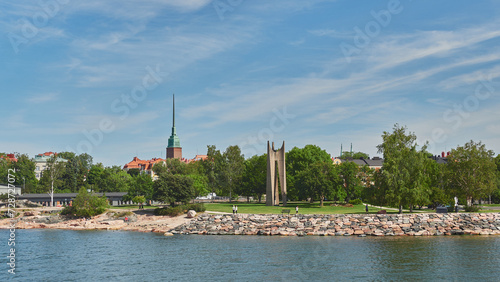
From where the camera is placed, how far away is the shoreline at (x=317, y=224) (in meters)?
51.8

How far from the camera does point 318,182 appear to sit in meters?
73.6

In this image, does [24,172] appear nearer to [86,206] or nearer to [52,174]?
[52,174]

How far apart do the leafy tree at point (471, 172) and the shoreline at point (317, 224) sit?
45.8ft

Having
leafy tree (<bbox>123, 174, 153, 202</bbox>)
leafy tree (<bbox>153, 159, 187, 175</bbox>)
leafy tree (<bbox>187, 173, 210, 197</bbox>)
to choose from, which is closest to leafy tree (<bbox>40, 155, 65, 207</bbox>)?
leafy tree (<bbox>123, 174, 153, 202</bbox>)

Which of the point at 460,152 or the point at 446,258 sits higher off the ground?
the point at 460,152

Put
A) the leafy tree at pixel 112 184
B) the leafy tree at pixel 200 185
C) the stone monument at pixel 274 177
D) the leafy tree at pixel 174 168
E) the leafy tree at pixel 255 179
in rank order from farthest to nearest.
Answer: the leafy tree at pixel 174 168
the leafy tree at pixel 112 184
the leafy tree at pixel 255 179
the leafy tree at pixel 200 185
the stone monument at pixel 274 177

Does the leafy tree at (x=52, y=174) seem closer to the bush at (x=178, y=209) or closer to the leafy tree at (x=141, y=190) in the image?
the leafy tree at (x=141, y=190)

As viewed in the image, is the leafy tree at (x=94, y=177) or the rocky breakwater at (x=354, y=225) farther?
the leafy tree at (x=94, y=177)

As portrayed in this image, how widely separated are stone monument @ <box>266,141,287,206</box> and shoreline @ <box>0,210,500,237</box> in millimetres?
18910

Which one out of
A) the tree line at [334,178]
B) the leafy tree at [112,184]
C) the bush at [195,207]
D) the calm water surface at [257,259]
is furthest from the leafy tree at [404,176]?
the leafy tree at [112,184]

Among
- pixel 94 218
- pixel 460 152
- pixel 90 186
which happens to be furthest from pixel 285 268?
pixel 90 186

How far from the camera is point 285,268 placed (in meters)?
34.2

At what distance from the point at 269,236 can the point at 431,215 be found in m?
19.6

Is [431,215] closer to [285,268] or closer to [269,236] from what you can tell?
[269,236]
